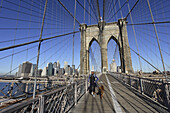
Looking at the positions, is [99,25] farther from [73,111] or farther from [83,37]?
[73,111]

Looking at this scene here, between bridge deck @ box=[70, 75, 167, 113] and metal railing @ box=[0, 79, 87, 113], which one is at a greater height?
metal railing @ box=[0, 79, 87, 113]

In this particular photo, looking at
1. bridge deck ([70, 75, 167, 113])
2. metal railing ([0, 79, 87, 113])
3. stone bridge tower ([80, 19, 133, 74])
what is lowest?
bridge deck ([70, 75, 167, 113])

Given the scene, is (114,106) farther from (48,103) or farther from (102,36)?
(102,36)

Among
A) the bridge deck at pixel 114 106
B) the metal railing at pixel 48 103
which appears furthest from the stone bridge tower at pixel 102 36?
the metal railing at pixel 48 103

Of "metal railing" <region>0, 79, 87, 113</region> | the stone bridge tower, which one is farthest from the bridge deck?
the stone bridge tower

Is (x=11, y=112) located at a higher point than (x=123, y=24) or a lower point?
lower

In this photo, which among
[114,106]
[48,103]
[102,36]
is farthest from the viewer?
[102,36]

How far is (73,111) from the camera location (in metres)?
2.68

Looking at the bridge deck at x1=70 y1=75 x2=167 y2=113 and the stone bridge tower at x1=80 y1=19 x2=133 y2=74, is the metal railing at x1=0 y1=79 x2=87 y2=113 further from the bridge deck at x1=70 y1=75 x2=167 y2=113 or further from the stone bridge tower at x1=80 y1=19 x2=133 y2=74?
the stone bridge tower at x1=80 y1=19 x2=133 y2=74

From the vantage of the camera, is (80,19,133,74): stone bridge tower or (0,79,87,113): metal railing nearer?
(0,79,87,113): metal railing

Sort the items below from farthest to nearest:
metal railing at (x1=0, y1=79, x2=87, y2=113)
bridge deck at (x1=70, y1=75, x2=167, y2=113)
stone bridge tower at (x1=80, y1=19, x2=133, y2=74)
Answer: stone bridge tower at (x1=80, y1=19, x2=133, y2=74)
bridge deck at (x1=70, y1=75, x2=167, y2=113)
metal railing at (x1=0, y1=79, x2=87, y2=113)

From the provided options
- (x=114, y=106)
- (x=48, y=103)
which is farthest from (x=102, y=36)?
(x=48, y=103)

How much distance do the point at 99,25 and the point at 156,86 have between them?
2628 centimetres

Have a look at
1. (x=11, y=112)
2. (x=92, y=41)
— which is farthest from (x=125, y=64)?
(x=11, y=112)
